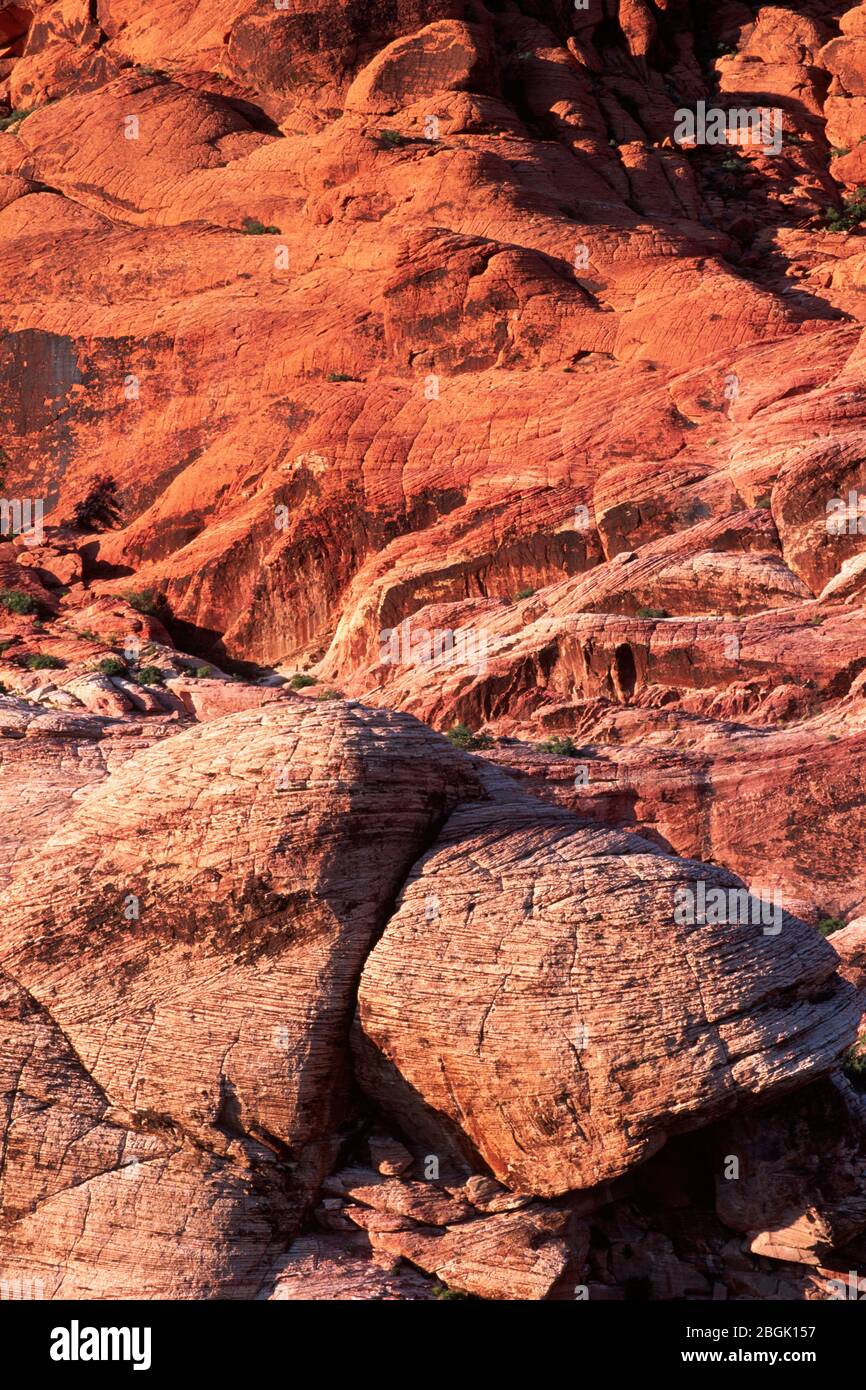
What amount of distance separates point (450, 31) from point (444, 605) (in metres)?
25.9

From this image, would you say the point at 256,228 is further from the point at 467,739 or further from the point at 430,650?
the point at 467,739

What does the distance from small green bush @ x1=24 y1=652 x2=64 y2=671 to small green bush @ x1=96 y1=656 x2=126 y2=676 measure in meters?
1.27

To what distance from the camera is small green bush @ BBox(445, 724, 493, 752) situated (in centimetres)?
3135

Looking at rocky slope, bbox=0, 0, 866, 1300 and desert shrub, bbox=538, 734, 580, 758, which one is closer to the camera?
rocky slope, bbox=0, 0, 866, 1300

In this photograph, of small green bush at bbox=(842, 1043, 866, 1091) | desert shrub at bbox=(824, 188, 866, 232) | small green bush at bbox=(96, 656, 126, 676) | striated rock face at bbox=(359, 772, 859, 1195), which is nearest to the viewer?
striated rock face at bbox=(359, 772, 859, 1195)

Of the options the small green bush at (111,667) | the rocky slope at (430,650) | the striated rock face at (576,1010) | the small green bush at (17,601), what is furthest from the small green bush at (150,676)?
the striated rock face at (576,1010)

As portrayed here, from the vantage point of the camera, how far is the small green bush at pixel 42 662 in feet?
122

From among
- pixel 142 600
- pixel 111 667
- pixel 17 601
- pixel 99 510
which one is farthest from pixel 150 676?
pixel 99 510

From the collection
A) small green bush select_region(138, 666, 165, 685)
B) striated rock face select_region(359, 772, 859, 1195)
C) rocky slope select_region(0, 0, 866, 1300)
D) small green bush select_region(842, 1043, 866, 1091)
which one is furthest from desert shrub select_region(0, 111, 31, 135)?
small green bush select_region(842, 1043, 866, 1091)

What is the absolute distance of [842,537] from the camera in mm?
36094

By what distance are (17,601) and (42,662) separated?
197 inches

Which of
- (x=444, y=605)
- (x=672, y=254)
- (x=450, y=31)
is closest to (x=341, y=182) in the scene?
(x=450, y=31)

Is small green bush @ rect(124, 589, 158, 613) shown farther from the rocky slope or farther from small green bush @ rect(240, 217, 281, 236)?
small green bush @ rect(240, 217, 281, 236)

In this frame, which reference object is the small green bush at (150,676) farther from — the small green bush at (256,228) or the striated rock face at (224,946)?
the small green bush at (256,228)
